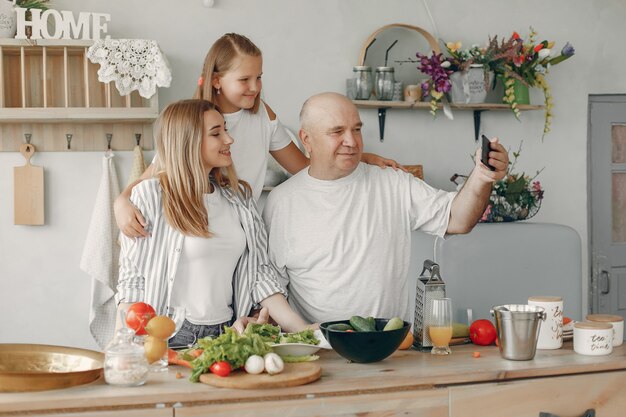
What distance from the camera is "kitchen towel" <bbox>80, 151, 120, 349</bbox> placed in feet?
12.6

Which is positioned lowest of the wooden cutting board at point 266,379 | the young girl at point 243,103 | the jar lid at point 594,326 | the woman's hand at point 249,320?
the wooden cutting board at point 266,379

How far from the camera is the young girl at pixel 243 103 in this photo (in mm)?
3035

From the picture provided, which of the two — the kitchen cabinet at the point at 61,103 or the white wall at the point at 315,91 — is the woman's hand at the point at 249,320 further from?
the white wall at the point at 315,91

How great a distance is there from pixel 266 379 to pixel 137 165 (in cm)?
217

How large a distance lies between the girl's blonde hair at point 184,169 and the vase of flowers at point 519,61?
2229 millimetres

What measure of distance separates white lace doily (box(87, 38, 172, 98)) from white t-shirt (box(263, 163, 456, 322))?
3.51 ft

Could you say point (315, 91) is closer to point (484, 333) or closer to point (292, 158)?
point (292, 158)

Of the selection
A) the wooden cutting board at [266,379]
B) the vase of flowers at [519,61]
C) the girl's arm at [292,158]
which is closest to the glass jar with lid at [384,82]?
the vase of flowers at [519,61]

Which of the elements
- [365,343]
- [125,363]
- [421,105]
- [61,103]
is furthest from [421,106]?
[125,363]

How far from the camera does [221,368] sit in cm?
204

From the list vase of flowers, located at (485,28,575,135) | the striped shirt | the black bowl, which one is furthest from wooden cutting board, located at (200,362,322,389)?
vase of flowers, located at (485,28,575,135)

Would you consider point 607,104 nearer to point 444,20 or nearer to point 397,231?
point 444,20

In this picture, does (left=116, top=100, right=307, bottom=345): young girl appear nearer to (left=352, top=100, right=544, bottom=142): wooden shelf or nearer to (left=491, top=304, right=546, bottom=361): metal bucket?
(left=491, top=304, right=546, bottom=361): metal bucket

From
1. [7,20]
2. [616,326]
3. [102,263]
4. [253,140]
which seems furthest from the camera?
[102,263]
